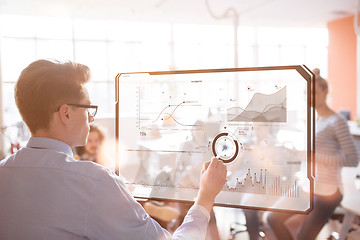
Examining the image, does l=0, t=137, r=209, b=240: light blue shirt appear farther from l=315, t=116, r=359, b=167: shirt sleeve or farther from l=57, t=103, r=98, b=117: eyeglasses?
l=315, t=116, r=359, b=167: shirt sleeve

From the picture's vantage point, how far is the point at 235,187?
111 cm

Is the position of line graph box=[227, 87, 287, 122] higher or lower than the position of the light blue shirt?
higher

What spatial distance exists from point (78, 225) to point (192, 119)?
509 millimetres

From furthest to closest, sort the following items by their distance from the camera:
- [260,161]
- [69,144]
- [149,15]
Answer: [149,15] < [260,161] < [69,144]

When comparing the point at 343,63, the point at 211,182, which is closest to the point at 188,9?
the point at 343,63

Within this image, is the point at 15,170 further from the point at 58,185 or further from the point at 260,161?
the point at 260,161

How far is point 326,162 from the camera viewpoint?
197cm

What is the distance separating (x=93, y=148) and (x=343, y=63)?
21.7 ft

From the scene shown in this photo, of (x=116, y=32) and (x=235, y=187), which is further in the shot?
(x=116, y=32)

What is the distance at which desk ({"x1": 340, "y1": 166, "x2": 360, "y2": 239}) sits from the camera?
6.66ft

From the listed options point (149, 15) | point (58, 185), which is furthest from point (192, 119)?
point (149, 15)

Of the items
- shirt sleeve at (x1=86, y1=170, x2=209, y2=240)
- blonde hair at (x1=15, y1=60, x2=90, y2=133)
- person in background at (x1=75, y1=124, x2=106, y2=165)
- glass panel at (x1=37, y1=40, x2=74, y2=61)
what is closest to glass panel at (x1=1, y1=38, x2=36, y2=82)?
glass panel at (x1=37, y1=40, x2=74, y2=61)

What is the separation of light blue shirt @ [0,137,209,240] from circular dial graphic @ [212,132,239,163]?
34 cm

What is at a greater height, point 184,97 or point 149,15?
point 149,15
